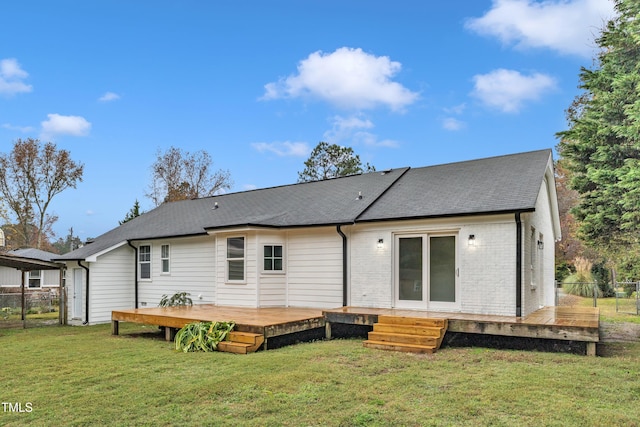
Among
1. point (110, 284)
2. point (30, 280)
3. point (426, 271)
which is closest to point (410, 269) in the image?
point (426, 271)

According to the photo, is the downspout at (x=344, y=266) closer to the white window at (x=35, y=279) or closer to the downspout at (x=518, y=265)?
the downspout at (x=518, y=265)

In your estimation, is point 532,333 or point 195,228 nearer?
point 532,333

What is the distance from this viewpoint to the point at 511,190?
9.01 meters

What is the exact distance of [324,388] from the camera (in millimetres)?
5098

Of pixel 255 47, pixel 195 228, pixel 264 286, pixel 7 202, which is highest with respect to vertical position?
pixel 255 47

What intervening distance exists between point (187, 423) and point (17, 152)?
3194 cm

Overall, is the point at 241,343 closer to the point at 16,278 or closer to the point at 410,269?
the point at 410,269

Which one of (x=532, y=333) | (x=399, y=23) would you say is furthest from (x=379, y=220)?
(x=399, y=23)

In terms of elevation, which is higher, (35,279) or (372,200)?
(372,200)

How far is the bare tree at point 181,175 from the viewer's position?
32188 mm

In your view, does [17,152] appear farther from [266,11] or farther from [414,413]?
[414,413]

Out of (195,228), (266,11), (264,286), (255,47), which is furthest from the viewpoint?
(255,47)

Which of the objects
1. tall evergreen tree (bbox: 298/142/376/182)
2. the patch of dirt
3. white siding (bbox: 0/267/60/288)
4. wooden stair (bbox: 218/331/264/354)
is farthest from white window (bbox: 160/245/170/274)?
tall evergreen tree (bbox: 298/142/376/182)

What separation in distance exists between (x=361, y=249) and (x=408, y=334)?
9.26 ft
